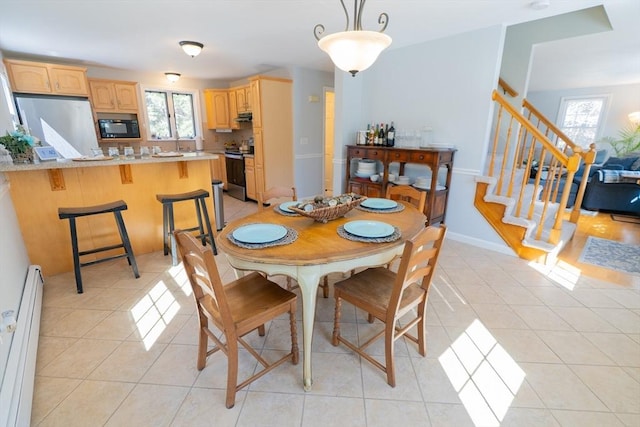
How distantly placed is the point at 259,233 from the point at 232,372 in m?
0.69

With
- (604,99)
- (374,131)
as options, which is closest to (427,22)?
(374,131)

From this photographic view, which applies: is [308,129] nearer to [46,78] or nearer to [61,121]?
[61,121]

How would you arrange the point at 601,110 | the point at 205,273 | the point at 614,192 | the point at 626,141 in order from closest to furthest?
the point at 205,273 → the point at 614,192 → the point at 626,141 → the point at 601,110

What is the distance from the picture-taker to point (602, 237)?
377 centimetres

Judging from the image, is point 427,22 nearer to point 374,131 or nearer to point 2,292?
point 374,131

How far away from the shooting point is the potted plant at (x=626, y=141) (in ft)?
21.2

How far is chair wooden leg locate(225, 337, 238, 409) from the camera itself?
135 centimetres

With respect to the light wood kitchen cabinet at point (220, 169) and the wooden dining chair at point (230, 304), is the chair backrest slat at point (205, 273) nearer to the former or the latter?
the wooden dining chair at point (230, 304)

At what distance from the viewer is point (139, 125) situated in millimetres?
5461

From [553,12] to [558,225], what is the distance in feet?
6.50

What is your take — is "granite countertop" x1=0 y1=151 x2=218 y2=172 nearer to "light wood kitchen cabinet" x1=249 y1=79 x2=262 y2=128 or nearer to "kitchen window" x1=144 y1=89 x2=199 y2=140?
"light wood kitchen cabinet" x1=249 y1=79 x2=262 y2=128

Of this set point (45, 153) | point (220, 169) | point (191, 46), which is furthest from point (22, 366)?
point (220, 169)

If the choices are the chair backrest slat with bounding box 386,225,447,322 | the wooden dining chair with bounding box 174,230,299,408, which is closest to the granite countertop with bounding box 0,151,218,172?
the wooden dining chair with bounding box 174,230,299,408

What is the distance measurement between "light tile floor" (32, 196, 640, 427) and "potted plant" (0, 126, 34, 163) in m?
1.11
